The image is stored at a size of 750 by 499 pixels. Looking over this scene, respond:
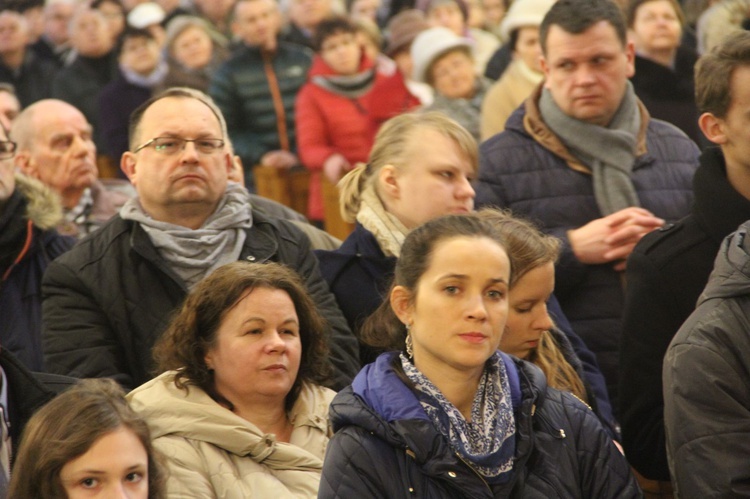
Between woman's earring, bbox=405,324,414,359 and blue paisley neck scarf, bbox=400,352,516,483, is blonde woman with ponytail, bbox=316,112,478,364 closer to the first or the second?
woman's earring, bbox=405,324,414,359

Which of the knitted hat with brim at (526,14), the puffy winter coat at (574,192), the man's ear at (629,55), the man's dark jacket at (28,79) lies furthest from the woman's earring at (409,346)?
the man's dark jacket at (28,79)

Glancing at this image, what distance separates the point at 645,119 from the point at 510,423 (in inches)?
84.9

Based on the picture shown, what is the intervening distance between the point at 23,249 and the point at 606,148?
2.17 m

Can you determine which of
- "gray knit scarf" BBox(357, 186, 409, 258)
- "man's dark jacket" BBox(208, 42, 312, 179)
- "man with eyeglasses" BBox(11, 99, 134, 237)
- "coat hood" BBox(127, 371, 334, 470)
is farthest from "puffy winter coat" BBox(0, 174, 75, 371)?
"man's dark jacket" BBox(208, 42, 312, 179)

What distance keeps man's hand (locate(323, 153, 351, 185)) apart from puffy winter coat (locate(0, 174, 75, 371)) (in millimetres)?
2354

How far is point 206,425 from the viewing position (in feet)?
11.6

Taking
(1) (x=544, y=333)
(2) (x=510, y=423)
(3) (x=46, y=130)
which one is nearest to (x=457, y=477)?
(2) (x=510, y=423)

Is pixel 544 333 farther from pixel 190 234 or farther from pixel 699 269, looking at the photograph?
pixel 190 234

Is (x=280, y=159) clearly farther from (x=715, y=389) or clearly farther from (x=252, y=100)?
(x=715, y=389)

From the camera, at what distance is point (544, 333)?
12.8 ft

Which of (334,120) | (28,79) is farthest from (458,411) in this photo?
(28,79)

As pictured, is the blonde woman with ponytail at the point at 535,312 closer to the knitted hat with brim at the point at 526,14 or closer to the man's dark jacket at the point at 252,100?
the knitted hat with brim at the point at 526,14

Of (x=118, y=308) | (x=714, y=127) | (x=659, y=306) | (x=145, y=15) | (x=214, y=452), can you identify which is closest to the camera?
(x=214, y=452)

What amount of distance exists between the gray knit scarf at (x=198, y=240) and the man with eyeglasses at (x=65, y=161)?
1.50 m
